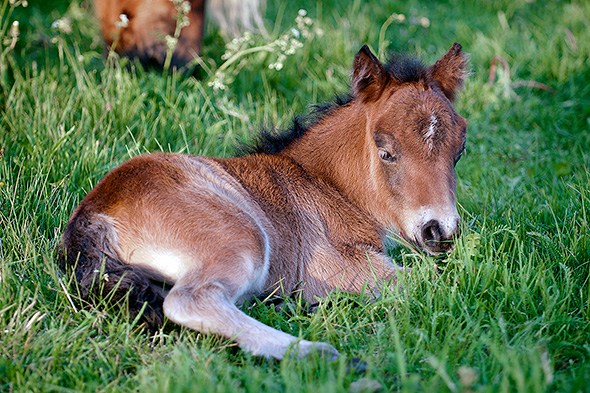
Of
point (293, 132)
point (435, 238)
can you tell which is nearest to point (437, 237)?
point (435, 238)

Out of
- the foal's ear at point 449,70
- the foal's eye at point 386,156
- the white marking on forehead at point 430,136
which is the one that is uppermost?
the foal's ear at point 449,70

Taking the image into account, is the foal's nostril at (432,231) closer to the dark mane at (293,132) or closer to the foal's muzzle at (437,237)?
the foal's muzzle at (437,237)

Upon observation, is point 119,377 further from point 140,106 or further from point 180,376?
point 140,106

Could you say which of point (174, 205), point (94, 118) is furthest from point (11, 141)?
point (174, 205)

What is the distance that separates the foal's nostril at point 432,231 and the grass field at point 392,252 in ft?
0.46

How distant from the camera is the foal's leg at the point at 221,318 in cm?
246

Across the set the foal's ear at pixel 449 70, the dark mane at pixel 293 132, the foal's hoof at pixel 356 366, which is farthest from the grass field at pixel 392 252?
the foal's ear at pixel 449 70

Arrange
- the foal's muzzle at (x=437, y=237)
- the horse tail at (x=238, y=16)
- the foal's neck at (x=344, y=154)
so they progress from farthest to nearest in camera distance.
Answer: the horse tail at (x=238, y=16), the foal's neck at (x=344, y=154), the foal's muzzle at (x=437, y=237)

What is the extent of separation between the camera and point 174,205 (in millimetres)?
2891

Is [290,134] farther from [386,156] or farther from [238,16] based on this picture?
[238,16]

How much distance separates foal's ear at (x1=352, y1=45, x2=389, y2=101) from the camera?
10.9 ft

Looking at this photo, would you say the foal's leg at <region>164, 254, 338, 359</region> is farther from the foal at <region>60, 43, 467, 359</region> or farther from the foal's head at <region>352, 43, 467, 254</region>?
the foal's head at <region>352, 43, 467, 254</region>

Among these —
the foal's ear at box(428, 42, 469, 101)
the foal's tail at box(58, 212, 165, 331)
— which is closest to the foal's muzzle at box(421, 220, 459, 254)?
the foal's ear at box(428, 42, 469, 101)

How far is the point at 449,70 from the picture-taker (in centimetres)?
357
